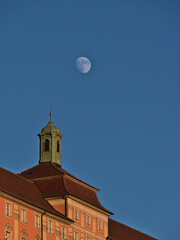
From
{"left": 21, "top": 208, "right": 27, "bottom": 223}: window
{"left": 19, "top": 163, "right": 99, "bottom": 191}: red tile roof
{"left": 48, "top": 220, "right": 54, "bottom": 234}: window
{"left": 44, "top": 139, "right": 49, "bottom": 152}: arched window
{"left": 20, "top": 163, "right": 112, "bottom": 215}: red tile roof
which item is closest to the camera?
{"left": 21, "top": 208, "right": 27, "bottom": 223}: window

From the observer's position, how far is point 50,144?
11862 centimetres

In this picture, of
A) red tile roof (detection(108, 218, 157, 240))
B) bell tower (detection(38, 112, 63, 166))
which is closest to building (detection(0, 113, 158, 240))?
bell tower (detection(38, 112, 63, 166))

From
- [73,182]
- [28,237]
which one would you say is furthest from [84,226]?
[28,237]

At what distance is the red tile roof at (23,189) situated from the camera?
10155cm

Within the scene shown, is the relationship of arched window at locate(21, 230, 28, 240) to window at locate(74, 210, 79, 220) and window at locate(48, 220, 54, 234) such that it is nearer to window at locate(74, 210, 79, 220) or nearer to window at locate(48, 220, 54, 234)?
window at locate(48, 220, 54, 234)

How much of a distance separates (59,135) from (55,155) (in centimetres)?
Result: 295

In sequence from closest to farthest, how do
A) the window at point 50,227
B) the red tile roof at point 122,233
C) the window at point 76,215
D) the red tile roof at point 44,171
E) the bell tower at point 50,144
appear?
1. the window at point 50,227
2. the window at point 76,215
3. the red tile roof at point 44,171
4. the bell tower at point 50,144
5. the red tile roof at point 122,233

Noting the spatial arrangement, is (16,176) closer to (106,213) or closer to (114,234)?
(106,213)

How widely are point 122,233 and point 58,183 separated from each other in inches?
812

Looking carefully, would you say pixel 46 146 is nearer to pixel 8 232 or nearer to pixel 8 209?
pixel 8 209

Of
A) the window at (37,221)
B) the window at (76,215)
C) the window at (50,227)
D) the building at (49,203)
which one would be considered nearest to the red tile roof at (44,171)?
the building at (49,203)

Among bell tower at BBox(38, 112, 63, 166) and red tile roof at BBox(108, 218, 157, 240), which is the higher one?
bell tower at BBox(38, 112, 63, 166)

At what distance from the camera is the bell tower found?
387 feet

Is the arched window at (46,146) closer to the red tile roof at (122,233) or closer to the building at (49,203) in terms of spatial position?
the building at (49,203)
